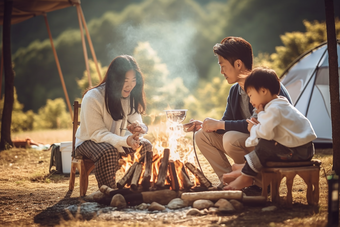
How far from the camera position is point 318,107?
6.48 meters

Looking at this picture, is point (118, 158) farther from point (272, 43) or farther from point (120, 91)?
point (272, 43)

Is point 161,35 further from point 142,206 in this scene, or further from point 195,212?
point 195,212

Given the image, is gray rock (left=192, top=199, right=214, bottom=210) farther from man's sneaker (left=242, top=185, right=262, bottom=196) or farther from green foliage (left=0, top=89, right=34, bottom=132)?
green foliage (left=0, top=89, right=34, bottom=132)

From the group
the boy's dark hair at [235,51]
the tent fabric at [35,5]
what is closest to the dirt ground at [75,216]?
the boy's dark hair at [235,51]

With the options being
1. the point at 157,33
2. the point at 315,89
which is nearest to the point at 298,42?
the point at 315,89

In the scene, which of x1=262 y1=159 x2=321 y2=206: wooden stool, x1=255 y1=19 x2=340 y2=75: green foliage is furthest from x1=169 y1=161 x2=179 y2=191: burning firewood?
x1=255 y1=19 x2=340 y2=75: green foliage

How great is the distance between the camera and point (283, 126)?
2666 mm

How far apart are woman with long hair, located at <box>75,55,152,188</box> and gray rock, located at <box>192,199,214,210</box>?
2.94ft

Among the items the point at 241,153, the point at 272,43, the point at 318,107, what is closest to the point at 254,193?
the point at 241,153

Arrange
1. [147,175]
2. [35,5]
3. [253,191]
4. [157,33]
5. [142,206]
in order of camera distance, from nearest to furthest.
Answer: [142,206], [147,175], [253,191], [35,5], [157,33]

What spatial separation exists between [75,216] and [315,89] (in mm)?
5415

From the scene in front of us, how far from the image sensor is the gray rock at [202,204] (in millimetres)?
→ 2771

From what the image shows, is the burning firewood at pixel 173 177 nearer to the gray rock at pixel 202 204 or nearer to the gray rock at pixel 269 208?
the gray rock at pixel 202 204

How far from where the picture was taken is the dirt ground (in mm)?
2465
